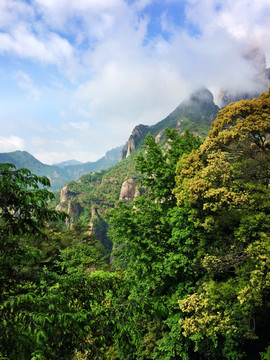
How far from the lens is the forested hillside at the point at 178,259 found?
3.80 m

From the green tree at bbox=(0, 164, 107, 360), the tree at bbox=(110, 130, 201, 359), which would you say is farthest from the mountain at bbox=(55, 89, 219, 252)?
the green tree at bbox=(0, 164, 107, 360)

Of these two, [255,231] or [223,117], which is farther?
[223,117]

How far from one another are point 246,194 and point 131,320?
5.99 m

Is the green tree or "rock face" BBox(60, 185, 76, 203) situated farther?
"rock face" BBox(60, 185, 76, 203)

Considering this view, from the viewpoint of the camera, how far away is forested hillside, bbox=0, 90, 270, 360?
12.5ft

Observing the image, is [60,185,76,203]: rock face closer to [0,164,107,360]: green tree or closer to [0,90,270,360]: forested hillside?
[0,90,270,360]: forested hillside

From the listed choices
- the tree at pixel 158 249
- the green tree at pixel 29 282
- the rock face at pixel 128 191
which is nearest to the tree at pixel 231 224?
the tree at pixel 158 249

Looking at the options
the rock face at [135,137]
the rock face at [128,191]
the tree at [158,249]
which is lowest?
the tree at [158,249]

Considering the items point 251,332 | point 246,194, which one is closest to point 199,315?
point 251,332

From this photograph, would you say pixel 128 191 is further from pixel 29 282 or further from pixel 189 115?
pixel 29 282

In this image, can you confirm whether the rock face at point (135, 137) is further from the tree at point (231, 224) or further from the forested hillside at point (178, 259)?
the tree at point (231, 224)

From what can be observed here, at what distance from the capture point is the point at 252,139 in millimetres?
9172

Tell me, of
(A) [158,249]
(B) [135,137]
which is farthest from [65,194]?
(A) [158,249]

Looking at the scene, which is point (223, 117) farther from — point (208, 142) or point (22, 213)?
point (22, 213)
